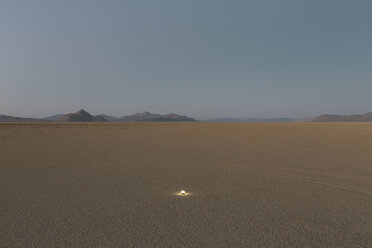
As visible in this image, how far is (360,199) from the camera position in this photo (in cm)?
327

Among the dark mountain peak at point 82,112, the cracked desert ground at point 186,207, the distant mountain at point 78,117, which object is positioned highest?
the dark mountain peak at point 82,112

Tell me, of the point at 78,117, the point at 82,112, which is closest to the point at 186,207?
the point at 78,117

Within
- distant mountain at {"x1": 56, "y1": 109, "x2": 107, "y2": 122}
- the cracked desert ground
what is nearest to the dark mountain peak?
distant mountain at {"x1": 56, "y1": 109, "x2": 107, "y2": 122}

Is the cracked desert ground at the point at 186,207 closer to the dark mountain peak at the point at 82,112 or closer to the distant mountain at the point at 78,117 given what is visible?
the distant mountain at the point at 78,117

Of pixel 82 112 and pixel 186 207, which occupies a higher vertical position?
pixel 82 112

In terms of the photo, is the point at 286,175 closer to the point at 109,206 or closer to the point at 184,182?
the point at 184,182

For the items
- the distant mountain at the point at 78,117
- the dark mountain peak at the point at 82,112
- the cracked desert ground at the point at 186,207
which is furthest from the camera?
the dark mountain peak at the point at 82,112

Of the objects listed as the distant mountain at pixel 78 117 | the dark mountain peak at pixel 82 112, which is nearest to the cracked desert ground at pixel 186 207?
the distant mountain at pixel 78 117

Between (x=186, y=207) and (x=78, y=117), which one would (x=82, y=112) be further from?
(x=186, y=207)

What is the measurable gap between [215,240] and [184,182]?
6.65ft

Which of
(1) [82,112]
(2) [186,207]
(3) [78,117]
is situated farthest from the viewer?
(1) [82,112]

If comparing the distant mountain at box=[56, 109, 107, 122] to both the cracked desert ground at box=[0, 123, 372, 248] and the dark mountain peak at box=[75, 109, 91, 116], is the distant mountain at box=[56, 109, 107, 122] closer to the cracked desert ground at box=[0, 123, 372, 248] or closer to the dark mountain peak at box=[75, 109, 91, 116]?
the dark mountain peak at box=[75, 109, 91, 116]

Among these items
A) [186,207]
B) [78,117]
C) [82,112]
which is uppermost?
[82,112]

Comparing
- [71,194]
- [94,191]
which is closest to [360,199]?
[94,191]
